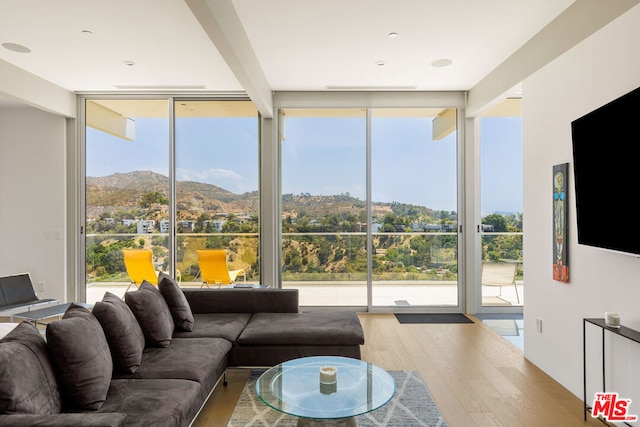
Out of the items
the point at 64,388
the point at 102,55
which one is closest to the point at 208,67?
the point at 102,55

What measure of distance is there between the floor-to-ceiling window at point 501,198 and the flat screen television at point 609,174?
8.67 ft

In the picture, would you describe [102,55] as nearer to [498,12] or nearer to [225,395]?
[225,395]

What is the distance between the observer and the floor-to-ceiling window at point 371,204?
5.25 m

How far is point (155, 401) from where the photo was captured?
1.88m

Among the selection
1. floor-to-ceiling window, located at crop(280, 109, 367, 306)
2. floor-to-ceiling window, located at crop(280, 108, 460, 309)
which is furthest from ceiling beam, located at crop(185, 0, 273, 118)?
floor-to-ceiling window, located at crop(280, 108, 460, 309)

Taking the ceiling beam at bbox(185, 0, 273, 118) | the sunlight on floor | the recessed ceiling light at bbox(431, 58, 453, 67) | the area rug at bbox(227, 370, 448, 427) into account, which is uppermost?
the recessed ceiling light at bbox(431, 58, 453, 67)

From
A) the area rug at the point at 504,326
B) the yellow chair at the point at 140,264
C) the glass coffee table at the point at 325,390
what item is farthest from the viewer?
the yellow chair at the point at 140,264

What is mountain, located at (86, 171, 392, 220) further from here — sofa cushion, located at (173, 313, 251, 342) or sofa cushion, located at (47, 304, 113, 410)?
sofa cushion, located at (47, 304, 113, 410)

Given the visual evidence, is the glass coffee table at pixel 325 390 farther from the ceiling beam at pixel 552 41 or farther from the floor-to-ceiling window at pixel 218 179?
the floor-to-ceiling window at pixel 218 179

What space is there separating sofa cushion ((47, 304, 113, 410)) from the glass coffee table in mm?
771

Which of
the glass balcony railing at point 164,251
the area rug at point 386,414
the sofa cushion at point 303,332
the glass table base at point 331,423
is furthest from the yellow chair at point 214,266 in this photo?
the glass table base at point 331,423

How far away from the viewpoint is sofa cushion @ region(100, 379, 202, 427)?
1.75 m

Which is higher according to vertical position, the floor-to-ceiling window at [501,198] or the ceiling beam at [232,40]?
the ceiling beam at [232,40]

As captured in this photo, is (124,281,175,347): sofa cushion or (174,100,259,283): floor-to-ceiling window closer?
(124,281,175,347): sofa cushion
